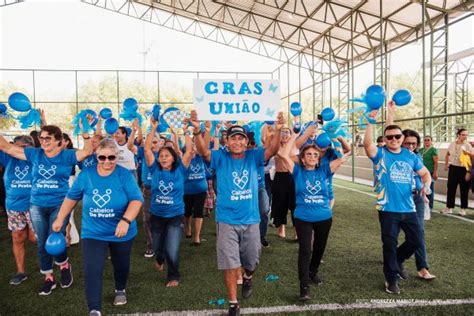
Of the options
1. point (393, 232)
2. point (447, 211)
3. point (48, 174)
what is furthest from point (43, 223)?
point (447, 211)

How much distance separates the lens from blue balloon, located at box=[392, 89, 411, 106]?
4020mm

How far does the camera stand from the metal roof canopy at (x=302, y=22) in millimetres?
13164

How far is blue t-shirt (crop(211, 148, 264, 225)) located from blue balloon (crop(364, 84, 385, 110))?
3.86ft

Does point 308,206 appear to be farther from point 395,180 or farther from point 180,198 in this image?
point 180,198

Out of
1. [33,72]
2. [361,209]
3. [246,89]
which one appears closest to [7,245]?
[246,89]

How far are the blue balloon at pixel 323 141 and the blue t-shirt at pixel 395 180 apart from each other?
0.51m

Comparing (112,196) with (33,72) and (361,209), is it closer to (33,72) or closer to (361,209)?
(361,209)

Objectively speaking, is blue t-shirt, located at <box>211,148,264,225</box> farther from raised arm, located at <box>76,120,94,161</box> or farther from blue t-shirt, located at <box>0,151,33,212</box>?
blue t-shirt, located at <box>0,151,33,212</box>

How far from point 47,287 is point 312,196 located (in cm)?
292

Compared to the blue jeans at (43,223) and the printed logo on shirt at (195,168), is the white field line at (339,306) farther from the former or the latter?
the printed logo on shirt at (195,168)

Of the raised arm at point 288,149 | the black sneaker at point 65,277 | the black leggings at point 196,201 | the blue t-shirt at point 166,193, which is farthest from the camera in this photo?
the black leggings at point 196,201

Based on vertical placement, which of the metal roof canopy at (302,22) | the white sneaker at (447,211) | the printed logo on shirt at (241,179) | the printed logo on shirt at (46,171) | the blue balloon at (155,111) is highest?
the metal roof canopy at (302,22)

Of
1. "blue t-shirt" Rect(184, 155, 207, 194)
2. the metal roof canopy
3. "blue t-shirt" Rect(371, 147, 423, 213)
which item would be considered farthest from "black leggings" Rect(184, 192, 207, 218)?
the metal roof canopy

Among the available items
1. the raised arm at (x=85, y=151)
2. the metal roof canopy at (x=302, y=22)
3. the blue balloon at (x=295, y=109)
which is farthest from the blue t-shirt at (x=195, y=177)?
the metal roof canopy at (x=302, y=22)
